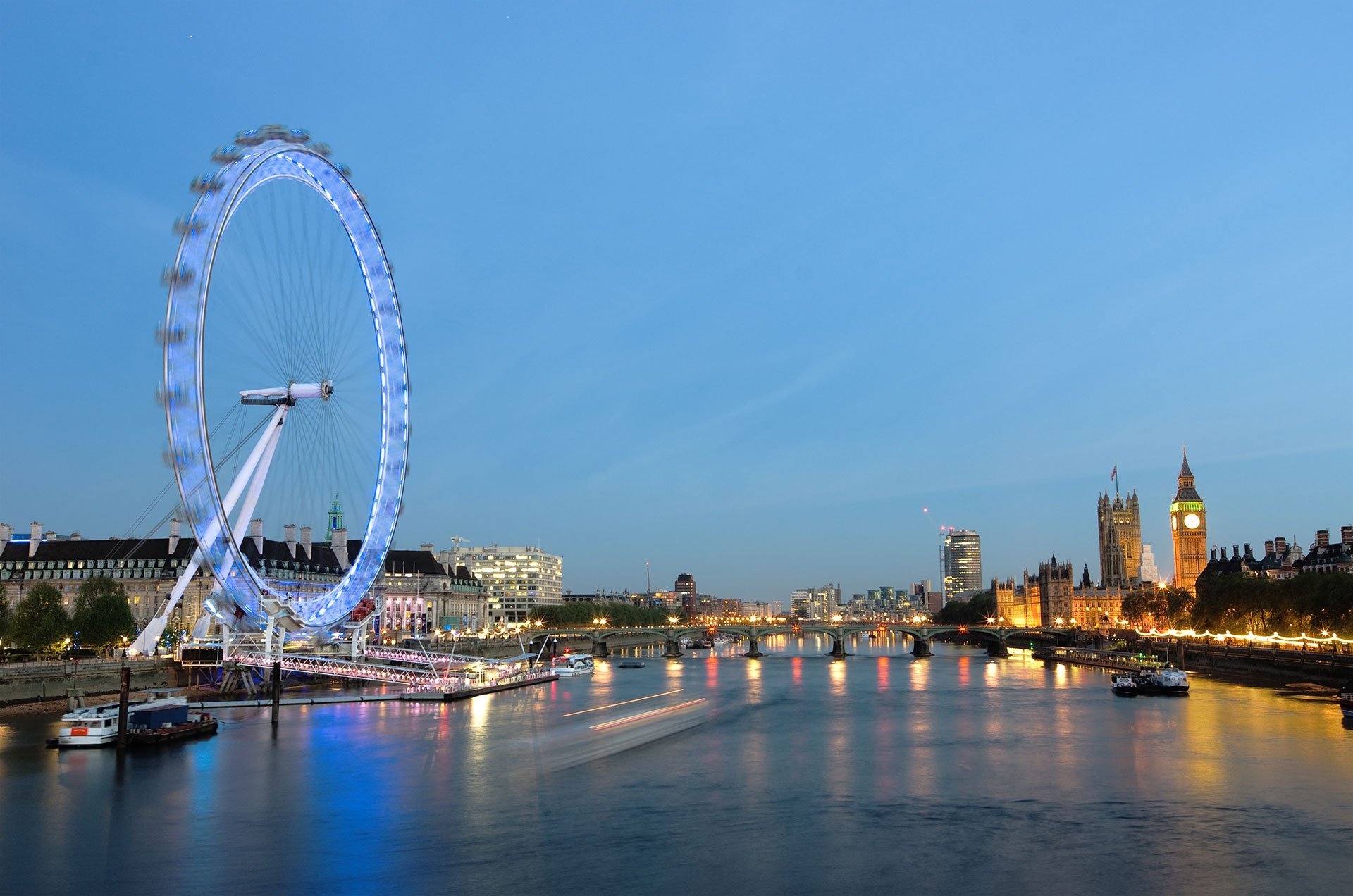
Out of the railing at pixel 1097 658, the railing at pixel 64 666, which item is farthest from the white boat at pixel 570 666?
the railing at pixel 1097 658

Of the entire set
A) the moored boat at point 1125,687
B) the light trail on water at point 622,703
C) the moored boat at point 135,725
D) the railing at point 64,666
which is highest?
the railing at point 64,666

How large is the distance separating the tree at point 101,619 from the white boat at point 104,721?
101 ft

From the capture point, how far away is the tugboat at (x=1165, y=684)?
81.1 m

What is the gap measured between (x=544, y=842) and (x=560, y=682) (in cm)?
6804

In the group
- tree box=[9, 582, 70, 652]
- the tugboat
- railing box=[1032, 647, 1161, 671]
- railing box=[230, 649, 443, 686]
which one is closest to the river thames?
railing box=[230, 649, 443, 686]

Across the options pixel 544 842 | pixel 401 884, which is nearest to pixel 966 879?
pixel 544 842

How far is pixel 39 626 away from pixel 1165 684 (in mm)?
77437

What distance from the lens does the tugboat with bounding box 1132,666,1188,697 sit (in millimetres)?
81062

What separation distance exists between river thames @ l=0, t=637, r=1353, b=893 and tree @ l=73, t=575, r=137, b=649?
73.0 feet

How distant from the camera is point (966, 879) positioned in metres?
29.5

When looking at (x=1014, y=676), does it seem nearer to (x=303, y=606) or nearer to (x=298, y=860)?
(x=303, y=606)

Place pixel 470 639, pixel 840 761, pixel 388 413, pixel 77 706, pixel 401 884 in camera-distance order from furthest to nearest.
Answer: pixel 470 639, pixel 388 413, pixel 77 706, pixel 840 761, pixel 401 884

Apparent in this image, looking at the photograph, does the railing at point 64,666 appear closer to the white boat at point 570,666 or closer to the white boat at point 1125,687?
the white boat at point 570,666

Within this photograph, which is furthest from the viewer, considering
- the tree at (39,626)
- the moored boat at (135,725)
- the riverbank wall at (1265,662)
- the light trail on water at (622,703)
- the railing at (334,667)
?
the riverbank wall at (1265,662)
